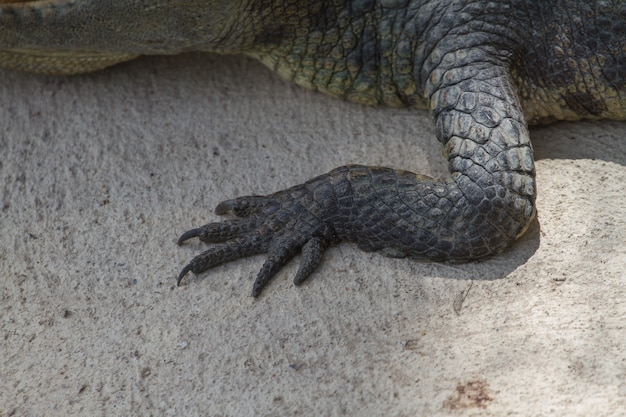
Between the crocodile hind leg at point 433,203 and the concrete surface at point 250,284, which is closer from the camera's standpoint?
the concrete surface at point 250,284

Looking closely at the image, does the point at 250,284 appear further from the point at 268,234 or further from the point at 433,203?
the point at 433,203

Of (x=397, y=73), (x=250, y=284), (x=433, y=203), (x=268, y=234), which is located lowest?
(x=250, y=284)

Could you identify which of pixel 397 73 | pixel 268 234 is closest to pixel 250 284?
pixel 268 234

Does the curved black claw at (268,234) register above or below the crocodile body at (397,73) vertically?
below

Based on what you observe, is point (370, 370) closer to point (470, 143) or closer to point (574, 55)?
point (470, 143)

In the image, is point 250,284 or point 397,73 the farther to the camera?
point 397,73

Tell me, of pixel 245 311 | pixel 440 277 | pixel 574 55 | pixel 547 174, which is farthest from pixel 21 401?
pixel 574 55

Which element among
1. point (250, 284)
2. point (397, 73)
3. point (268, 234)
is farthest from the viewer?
point (397, 73)
